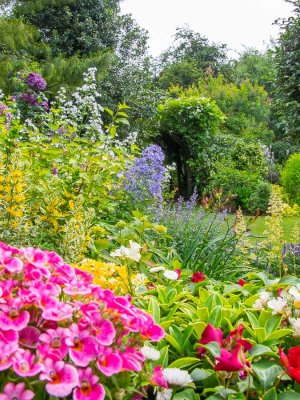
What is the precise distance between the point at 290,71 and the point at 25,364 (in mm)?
7519

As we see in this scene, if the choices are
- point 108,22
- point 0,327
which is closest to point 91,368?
point 0,327

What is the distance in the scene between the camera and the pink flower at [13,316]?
96cm

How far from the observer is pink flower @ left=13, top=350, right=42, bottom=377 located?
2.88 ft

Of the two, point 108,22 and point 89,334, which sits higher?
point 108,22

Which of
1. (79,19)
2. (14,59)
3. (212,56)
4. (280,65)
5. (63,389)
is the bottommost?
(63,389)

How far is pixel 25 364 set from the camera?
0.90 metres

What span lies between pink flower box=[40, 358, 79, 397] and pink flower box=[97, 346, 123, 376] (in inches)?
2.2

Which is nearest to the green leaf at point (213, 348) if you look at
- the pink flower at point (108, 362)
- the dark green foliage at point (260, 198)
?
the pink flower at point (108, 362)

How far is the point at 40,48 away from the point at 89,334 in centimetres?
1187

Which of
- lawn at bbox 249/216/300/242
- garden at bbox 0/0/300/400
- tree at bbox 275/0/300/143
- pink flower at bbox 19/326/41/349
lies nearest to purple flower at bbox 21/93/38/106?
garden at bbox 0/0/300/400

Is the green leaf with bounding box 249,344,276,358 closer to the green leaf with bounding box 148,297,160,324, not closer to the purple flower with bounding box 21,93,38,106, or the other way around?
the green leaf with bounding box 148,297,160,324

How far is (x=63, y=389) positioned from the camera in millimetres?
874

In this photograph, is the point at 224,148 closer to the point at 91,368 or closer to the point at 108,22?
the point at 108,22

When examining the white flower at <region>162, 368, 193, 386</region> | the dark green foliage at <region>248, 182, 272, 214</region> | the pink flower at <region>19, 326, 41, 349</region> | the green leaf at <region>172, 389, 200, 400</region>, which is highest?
the pink flower at <region>19, 326, 41, 349</region>
